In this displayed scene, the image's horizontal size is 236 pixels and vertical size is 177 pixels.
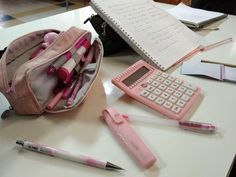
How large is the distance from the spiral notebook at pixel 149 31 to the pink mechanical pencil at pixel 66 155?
0.34 m

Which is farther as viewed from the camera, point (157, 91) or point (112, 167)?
point (157, 91)

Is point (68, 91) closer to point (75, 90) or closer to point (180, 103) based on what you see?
point (75, 90)

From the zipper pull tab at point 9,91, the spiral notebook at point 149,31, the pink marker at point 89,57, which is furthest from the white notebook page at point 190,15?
the zipper pull tab at point 9,91

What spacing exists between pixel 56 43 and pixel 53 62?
0.19 feet

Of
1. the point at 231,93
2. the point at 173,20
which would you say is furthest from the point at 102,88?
the point at 173,20

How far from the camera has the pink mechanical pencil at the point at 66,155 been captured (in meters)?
0.41

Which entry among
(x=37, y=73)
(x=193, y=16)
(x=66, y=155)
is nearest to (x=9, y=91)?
(x=37, y=73)

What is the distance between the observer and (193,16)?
100cm

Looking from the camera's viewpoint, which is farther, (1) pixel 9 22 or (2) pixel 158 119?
(1) pixel 9 22

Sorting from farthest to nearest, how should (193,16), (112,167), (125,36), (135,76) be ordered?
(193,16), (125,36), (135,76), (112,167)

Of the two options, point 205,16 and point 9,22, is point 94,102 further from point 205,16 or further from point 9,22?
point 9,22

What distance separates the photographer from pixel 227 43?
0.85m

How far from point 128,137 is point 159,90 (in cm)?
15

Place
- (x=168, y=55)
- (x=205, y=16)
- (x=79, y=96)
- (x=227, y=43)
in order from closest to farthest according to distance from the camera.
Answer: (x=79, y=96)
(x=168, y=55)
(x=227, y=43)
(x=205, y=16)
